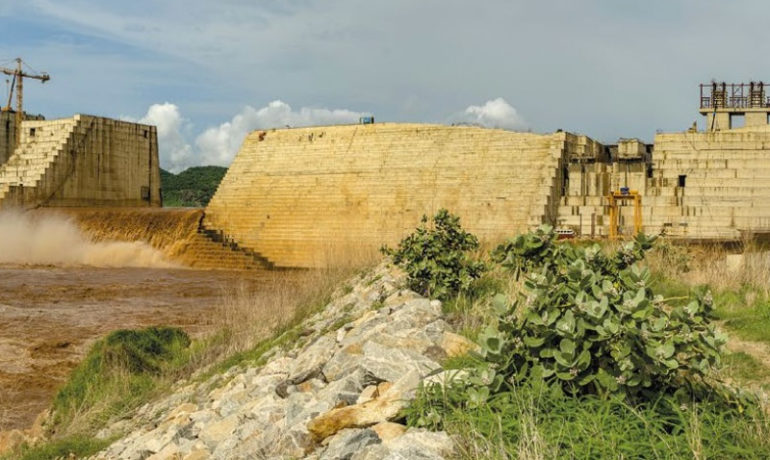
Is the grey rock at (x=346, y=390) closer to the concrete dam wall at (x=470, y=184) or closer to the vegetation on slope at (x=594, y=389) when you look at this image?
the vegetation on slope at (x=594, y=389)

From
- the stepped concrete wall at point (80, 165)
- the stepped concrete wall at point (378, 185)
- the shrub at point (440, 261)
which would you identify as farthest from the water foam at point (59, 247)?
the shrub at point (440, 261)

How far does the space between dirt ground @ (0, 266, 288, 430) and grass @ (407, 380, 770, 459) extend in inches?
323

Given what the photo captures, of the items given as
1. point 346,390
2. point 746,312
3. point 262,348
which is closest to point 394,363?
point 346,390

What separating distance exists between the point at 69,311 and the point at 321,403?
17378 mm

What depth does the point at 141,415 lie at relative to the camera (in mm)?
9266

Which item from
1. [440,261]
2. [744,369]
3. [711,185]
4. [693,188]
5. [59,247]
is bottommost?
[59,247]

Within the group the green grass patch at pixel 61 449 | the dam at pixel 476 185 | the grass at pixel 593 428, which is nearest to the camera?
the grass at pixel 593 428

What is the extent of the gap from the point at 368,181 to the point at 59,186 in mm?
20515

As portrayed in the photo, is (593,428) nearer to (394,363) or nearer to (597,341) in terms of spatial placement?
(597,341)

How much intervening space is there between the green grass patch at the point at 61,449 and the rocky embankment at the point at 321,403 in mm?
304

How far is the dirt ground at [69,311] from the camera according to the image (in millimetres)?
12664

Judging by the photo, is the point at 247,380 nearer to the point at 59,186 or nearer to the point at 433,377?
the point at 433,377

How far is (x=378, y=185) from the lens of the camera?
35.8 meters

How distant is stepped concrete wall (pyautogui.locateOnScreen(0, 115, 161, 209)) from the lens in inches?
1774
